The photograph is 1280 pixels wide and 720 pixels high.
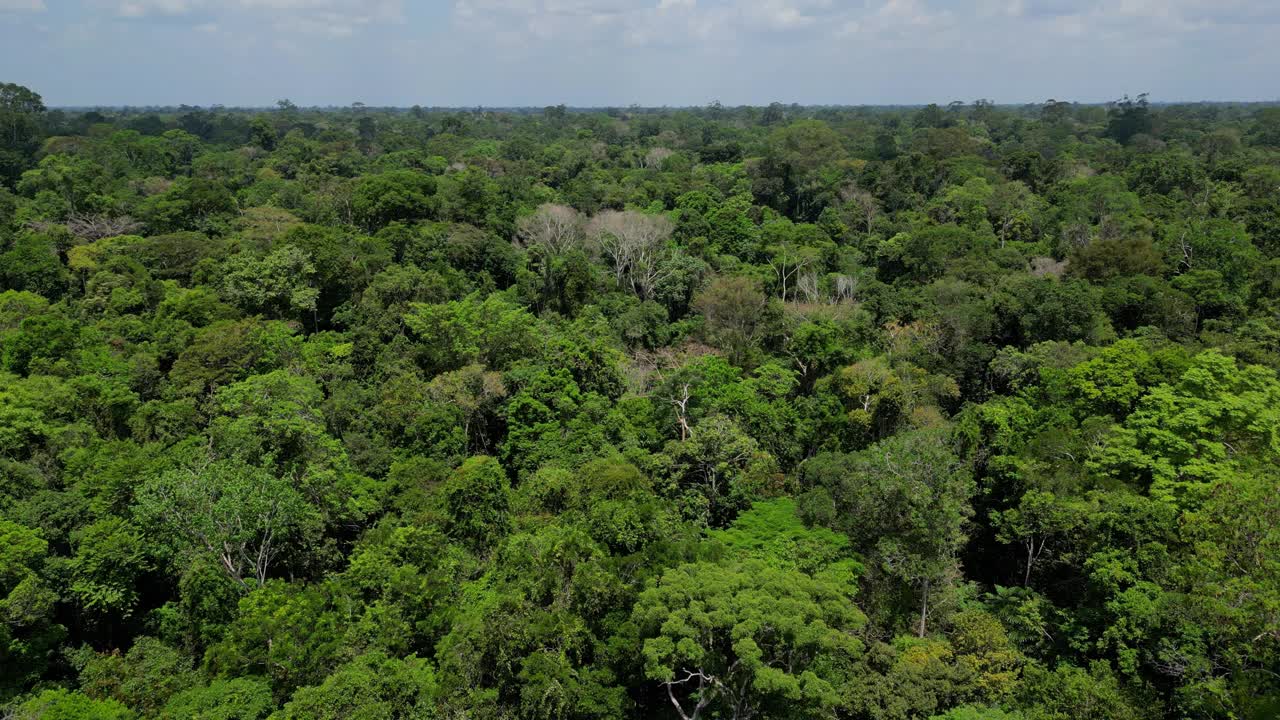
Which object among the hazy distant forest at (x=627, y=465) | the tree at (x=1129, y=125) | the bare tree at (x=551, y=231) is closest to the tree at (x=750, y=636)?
the hazy distant forest at (x=627, y=465)

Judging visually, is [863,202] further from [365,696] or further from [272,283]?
[365,696]

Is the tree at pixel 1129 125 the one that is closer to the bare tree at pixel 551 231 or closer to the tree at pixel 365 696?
the bare tree at pixel 551 231

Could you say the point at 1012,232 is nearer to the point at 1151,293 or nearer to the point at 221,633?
the point at 1151,293

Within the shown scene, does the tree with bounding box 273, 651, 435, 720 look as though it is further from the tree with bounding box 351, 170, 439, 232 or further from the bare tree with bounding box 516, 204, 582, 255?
the tree with bounding box 351, 170, 439, 232

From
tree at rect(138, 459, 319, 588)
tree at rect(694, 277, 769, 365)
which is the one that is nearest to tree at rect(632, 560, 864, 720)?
tree at rect(138, 459, 319, 588)

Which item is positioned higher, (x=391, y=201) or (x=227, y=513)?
(x=391, y=201)

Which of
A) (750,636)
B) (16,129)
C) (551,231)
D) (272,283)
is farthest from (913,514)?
(16,129)
